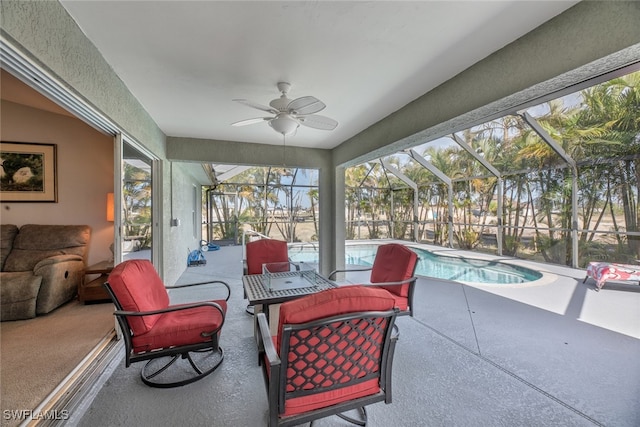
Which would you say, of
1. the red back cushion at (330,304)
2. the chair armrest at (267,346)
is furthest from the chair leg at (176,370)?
the red back cushion at (330,304)

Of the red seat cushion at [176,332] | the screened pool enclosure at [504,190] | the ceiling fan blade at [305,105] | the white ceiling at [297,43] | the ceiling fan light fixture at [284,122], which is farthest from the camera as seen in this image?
the screened pool enclosure at [504,190]

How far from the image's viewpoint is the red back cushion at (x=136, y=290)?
1.82 m

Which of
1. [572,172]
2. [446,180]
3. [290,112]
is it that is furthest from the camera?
[446,180]

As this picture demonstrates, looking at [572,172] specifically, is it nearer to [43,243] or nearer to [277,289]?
[277,289]

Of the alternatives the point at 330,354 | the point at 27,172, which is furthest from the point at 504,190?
the point at 27,172

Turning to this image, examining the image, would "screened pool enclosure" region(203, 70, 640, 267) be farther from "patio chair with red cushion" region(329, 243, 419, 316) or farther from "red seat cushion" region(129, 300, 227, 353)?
"red seat cushion" region(129, 300, 227, 353)

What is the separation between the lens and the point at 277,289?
2459mm

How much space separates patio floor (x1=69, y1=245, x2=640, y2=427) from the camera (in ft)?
5.67

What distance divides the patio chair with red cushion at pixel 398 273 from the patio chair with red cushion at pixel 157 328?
1553mm

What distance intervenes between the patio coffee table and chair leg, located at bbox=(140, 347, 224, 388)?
1.85 ft

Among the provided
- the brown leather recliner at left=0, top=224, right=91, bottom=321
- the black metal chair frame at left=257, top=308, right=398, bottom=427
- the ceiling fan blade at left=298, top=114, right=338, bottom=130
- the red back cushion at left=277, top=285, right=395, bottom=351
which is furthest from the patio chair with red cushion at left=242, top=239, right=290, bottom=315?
the brown leather recliner at left=0, top=224, right=91, bottom=321

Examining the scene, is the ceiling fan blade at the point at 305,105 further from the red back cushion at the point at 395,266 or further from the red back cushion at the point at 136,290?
the red back cushion at the point at 136,290

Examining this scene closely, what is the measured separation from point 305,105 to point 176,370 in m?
2.57

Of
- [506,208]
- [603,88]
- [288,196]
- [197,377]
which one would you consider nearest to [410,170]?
[506,208]
